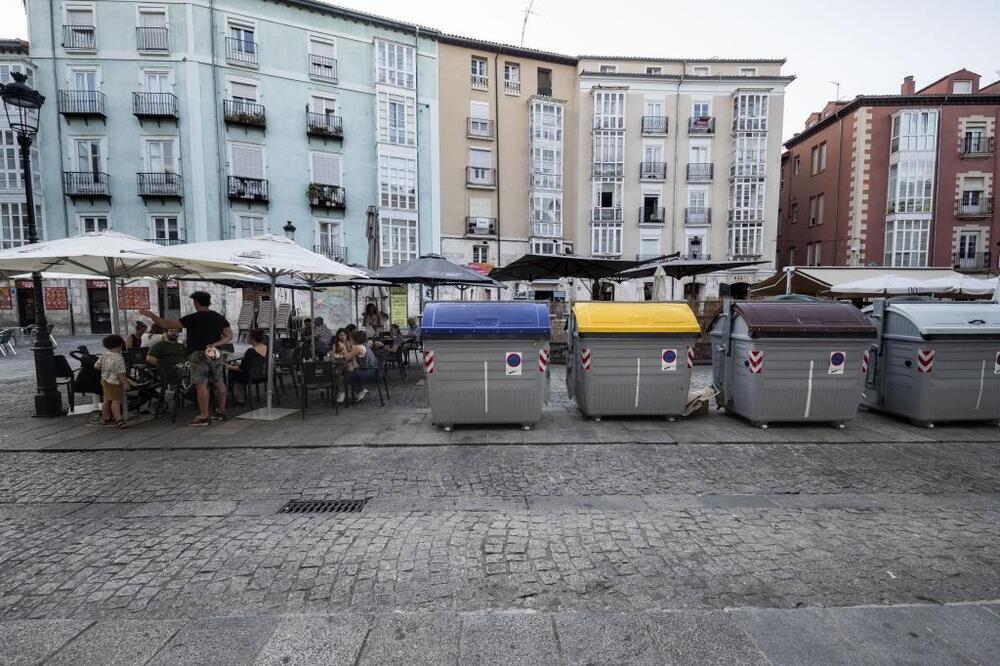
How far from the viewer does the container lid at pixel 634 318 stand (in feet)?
21.3

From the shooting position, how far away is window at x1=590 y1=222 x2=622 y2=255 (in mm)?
31547

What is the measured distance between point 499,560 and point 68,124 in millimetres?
30994

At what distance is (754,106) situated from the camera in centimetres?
3038

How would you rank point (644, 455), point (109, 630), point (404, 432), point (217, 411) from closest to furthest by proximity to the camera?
point (109, 630), point (644, 455), point (404, 432), point (217, 411)

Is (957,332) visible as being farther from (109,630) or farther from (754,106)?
(754,106)

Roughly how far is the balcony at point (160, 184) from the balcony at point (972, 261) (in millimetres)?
43513

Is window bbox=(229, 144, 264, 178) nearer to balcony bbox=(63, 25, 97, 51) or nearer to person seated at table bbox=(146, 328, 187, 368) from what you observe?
balcony bbox=(63, 25, 97, 51)

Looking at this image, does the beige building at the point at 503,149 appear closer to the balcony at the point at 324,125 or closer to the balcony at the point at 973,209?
the balcony at the point at 324,125

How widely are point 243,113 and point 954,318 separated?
28143mm

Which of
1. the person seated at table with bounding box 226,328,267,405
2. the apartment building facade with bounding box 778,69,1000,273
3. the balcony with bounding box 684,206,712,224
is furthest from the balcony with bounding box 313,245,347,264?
the apartment building facade with bounding box 778,69,1000,273

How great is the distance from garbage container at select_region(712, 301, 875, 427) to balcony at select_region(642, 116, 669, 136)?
1104 inches

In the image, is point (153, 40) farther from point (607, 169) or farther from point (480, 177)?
point (607, 169)

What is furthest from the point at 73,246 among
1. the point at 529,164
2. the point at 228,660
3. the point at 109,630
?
the point at 529,164

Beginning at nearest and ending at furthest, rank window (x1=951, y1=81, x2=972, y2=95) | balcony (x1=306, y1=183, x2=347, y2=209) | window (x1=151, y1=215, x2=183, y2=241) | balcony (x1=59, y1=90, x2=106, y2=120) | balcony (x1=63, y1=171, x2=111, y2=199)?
1. balcony (x1=59, y1=90, x2=106, y2=120)
2. balcony (x1=63, y1=171, x2=111, y2=199)
3. window (x1=151, y1=215, x2=183, y2=241)
4. balcony (x1=306, y1=183, x2=347, y2=209)
5. window (x1=951, y1=81, x2=972, y2=95)
